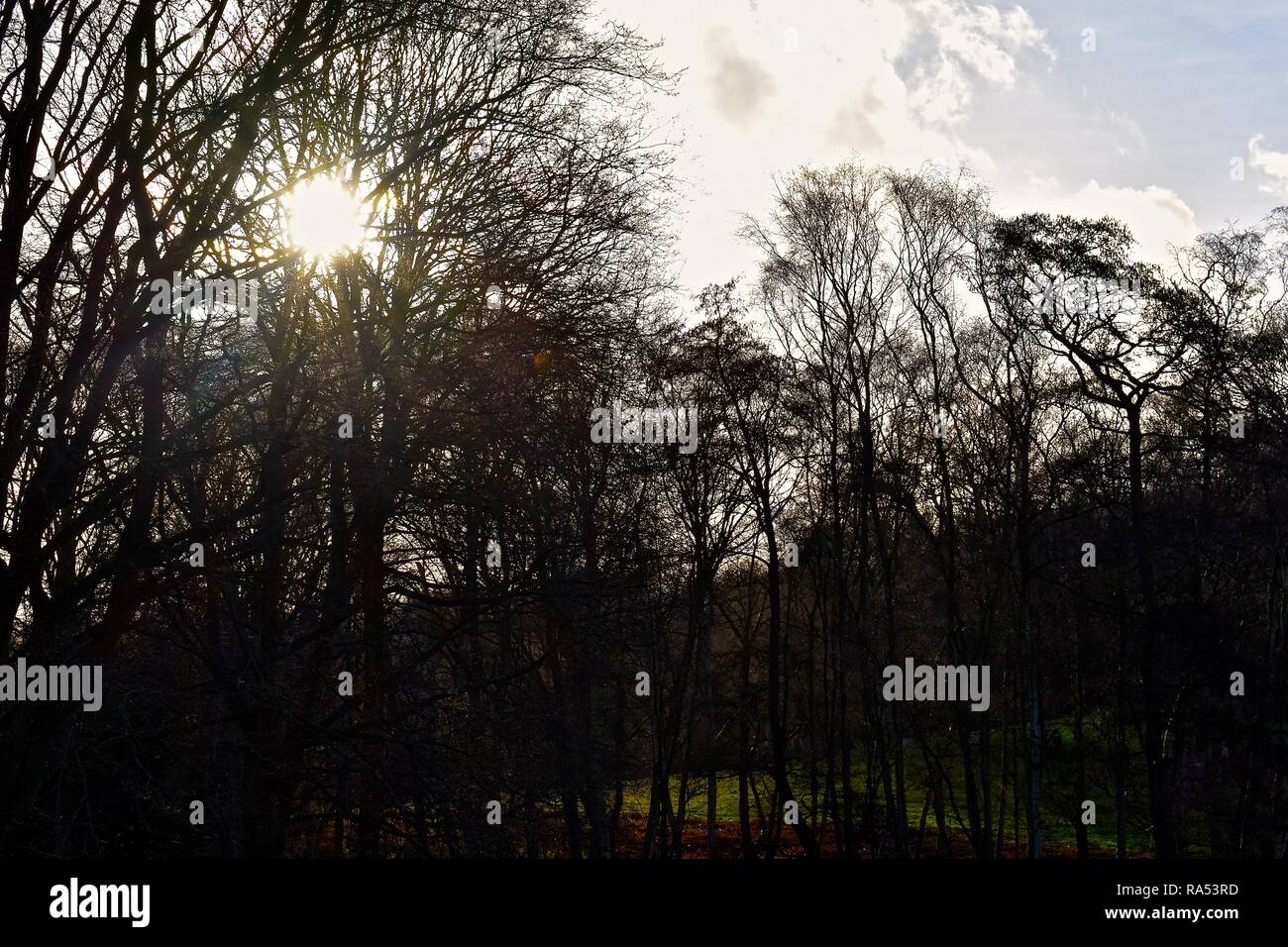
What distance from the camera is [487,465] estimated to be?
10.2 m

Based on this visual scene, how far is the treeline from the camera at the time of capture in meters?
7.39

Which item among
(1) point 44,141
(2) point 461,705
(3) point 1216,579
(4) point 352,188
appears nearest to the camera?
(1) point 44,141

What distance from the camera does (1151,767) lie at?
2125cm

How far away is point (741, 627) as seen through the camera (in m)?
30.7

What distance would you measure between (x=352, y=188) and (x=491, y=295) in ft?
7.73

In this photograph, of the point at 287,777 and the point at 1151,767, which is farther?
the point at 1151,767

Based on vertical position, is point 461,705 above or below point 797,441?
below

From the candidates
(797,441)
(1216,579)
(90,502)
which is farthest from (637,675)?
(1216,579)

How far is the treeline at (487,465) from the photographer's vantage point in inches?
291

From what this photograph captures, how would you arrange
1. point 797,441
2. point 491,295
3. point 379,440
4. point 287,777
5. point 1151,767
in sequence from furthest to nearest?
point 797,441, point 1151,767, point 491,295, point 379,440, point 287,777

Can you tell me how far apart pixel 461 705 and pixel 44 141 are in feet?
21.8

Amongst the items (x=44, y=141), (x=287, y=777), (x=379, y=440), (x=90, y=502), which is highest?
(x=44, y=141)

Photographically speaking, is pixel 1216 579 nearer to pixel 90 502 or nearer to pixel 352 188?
pixel 352 188
